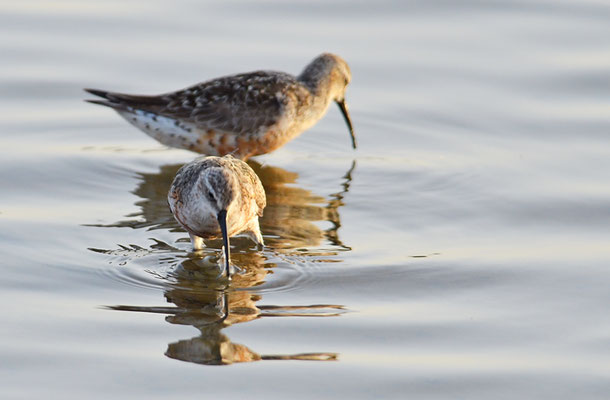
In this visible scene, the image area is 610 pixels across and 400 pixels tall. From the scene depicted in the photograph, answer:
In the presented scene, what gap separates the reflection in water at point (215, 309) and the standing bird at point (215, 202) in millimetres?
228

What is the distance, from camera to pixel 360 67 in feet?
41.7

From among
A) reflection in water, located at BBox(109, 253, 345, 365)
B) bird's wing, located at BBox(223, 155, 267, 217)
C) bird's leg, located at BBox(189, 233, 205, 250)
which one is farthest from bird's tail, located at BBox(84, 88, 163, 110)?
reflection in water, located at BBox(109, 253, 345, 365)

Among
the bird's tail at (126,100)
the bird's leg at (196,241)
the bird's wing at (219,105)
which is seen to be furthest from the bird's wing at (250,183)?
the bird's tail at (126,100)

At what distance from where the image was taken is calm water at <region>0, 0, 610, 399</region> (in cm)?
657

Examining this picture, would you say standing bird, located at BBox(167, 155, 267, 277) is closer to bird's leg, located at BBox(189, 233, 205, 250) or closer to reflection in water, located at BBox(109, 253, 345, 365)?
bird's leg, located at BBox(189, 233, 205, 250)

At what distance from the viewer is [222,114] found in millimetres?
10781

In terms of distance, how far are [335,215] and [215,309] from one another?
2.45 metres

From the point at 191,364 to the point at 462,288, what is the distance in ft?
7.52

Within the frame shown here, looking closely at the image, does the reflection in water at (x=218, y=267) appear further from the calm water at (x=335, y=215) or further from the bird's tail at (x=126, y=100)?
the bird's tail at (x=126, y=100)

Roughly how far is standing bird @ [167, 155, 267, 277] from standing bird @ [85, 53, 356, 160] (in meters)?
2.03

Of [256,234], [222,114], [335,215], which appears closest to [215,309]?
[256,234]

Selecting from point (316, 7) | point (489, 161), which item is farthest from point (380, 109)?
point (316, 7)

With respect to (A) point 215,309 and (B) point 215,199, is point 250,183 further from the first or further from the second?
(A) point 215,309

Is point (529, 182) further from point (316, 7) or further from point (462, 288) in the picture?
point (316, 7)
